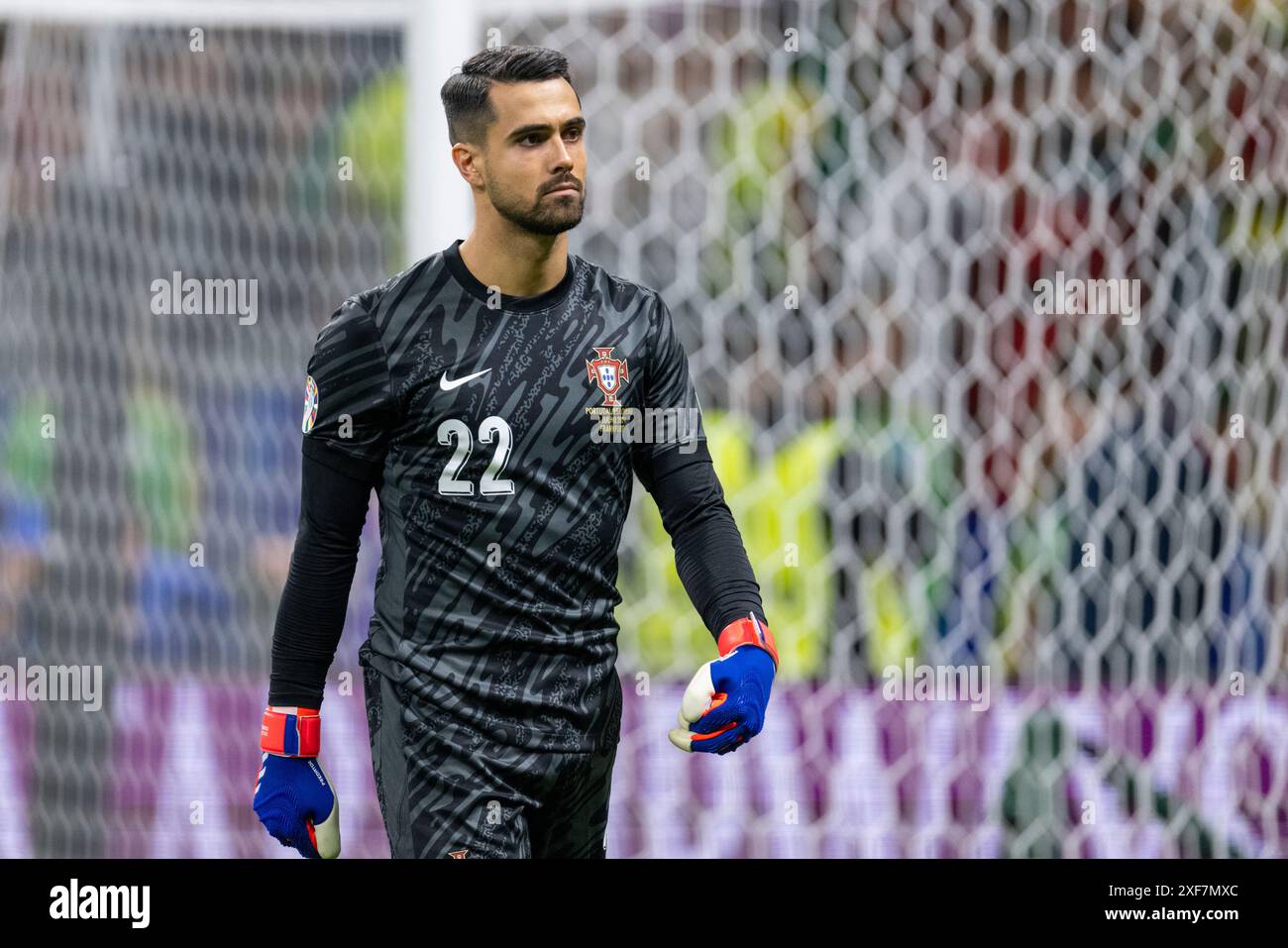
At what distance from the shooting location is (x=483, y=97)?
6.40 feet

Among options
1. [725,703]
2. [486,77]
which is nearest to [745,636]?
[725,703]

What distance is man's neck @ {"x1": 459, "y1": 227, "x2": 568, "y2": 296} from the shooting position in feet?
6.39

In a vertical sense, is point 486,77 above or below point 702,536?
above

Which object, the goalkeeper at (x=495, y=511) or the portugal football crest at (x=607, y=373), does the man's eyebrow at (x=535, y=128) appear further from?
the portugal football crest at (x=607, y=373)

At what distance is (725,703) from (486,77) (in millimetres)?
790

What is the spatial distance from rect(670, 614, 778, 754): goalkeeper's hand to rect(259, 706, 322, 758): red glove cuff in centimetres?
48

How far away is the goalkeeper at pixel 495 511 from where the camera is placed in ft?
6.28

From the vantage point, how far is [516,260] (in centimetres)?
196

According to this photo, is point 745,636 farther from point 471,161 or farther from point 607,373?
point 471,161

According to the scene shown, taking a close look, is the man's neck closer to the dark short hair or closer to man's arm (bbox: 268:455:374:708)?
the dark short hair

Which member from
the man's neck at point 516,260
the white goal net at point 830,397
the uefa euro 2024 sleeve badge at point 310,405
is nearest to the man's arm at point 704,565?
the man's neck at point 516,260

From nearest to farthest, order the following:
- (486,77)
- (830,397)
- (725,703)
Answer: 1. (725,703)
2. (486,77)
3. (830,397)

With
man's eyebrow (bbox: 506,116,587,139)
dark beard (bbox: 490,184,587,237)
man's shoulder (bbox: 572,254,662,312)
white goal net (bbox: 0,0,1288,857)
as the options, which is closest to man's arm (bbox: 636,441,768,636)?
man's shoulder (bbox: 572,254,662,312)

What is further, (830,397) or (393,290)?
(830,397)
